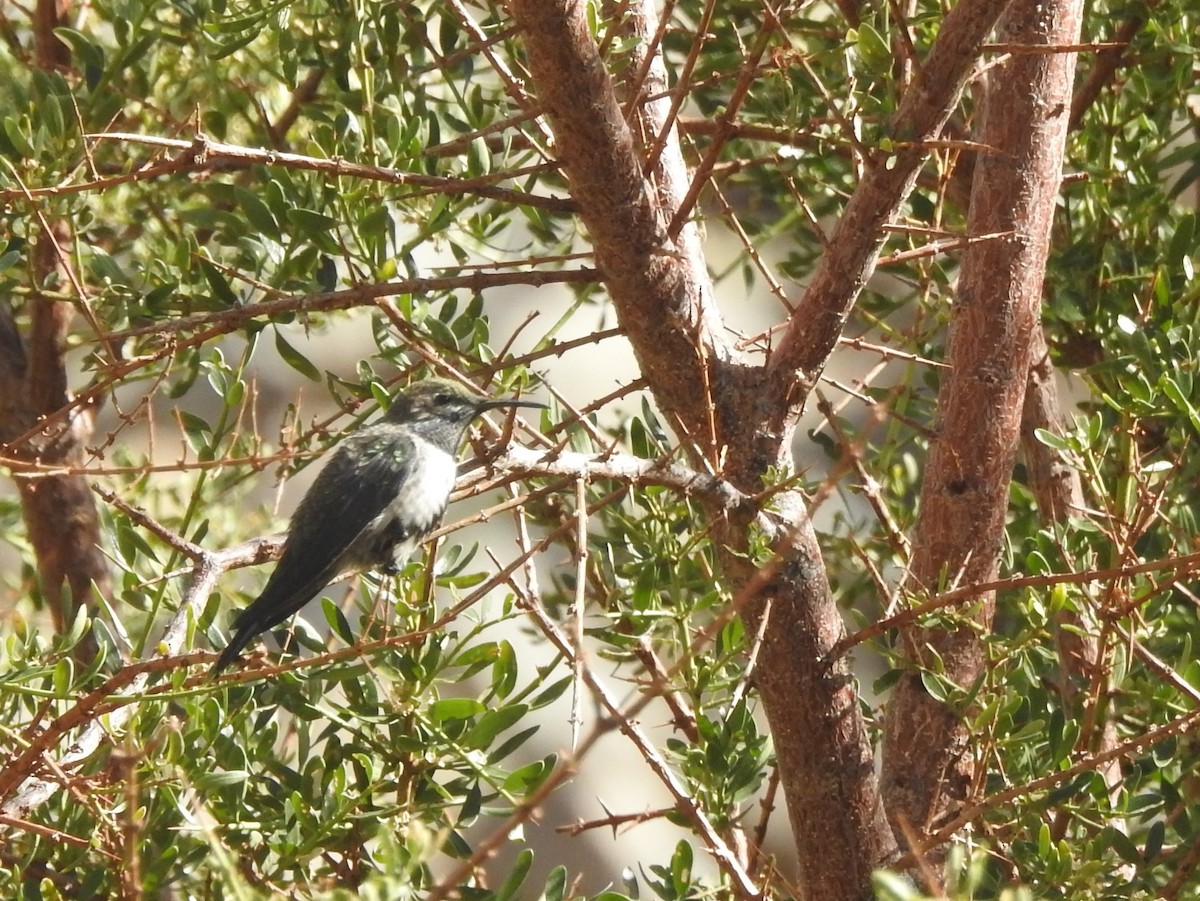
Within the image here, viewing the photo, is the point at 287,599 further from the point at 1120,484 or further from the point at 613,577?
the point at 1120,484

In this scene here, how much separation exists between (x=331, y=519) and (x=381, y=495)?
0.12m

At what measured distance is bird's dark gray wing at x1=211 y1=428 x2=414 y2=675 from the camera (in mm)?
1958

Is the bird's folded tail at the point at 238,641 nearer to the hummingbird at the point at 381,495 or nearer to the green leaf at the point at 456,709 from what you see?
the hummingbird at the point at 381,495

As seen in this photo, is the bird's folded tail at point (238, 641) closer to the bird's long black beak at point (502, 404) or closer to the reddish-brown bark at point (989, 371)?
the bird's long black beak at point (502, 404)

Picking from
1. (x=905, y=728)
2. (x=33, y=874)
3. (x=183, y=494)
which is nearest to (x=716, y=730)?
(x=905, y=728)

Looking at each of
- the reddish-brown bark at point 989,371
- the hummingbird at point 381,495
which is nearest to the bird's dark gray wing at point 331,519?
the hummingbird at point 381,495

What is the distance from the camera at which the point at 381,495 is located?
2.42 metres

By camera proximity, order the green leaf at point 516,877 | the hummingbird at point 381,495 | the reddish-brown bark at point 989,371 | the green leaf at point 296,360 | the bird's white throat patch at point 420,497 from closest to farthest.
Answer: the green leaf at point 516,877
the reddish-brown bark at point 989,371
the green leaf at point 296,360
the hummingbird at point 381,495
the bird's white throat patch at point 420,497

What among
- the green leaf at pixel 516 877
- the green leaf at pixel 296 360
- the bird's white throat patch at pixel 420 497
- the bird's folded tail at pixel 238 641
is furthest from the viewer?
the bird's white throat patch at pixel 420 497

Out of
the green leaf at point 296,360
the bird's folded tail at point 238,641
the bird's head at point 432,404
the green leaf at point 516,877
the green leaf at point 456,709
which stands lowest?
the green leaf at point 516,877

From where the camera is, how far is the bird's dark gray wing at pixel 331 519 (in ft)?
6.42

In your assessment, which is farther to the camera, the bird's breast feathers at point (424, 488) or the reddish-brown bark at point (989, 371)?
the bird's breast feathers at point (424, 488)

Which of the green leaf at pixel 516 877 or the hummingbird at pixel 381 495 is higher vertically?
the hummingbird at pixel 381 495

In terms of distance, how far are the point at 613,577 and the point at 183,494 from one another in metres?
1.16
